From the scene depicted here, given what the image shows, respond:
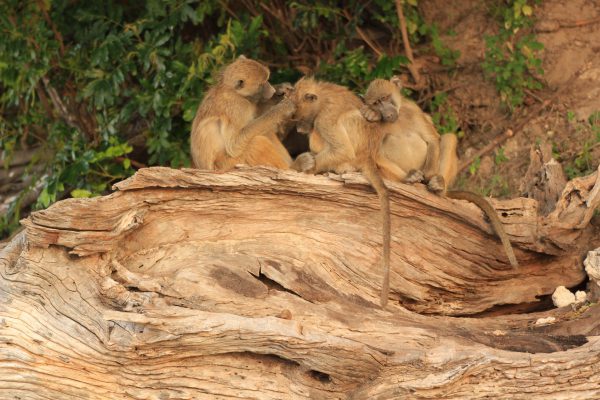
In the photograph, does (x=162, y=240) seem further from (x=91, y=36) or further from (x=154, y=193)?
(x=91, y=36)

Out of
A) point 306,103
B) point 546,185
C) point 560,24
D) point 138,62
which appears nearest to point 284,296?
point 306,103

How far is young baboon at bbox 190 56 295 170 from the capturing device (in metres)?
6.00

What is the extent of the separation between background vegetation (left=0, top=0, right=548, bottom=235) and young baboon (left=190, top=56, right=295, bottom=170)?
1.27 m

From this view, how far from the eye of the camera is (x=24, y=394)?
4664mm

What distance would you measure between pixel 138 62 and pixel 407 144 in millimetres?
3278

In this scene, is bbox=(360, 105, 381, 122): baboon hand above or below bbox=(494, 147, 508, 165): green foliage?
below

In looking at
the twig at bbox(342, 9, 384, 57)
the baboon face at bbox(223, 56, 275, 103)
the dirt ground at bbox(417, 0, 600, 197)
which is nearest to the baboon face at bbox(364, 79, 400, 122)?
the baboon face at bbox(223, 56, 275, 103)

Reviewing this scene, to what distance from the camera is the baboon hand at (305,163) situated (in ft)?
19.1

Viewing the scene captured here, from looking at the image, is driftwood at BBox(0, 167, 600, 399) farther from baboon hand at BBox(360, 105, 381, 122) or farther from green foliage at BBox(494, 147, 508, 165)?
green foliage at BBox(494, 147, 508, 165)

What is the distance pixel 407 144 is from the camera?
5980 mm

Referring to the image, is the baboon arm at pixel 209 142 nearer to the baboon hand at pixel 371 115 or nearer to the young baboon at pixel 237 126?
the young baboon at pixel 237 126

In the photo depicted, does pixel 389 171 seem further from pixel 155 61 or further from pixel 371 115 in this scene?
pixel 155 61

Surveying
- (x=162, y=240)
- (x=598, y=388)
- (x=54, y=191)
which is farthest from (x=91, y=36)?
(x=598, y=388)

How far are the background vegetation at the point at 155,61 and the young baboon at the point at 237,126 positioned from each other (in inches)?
49.9
